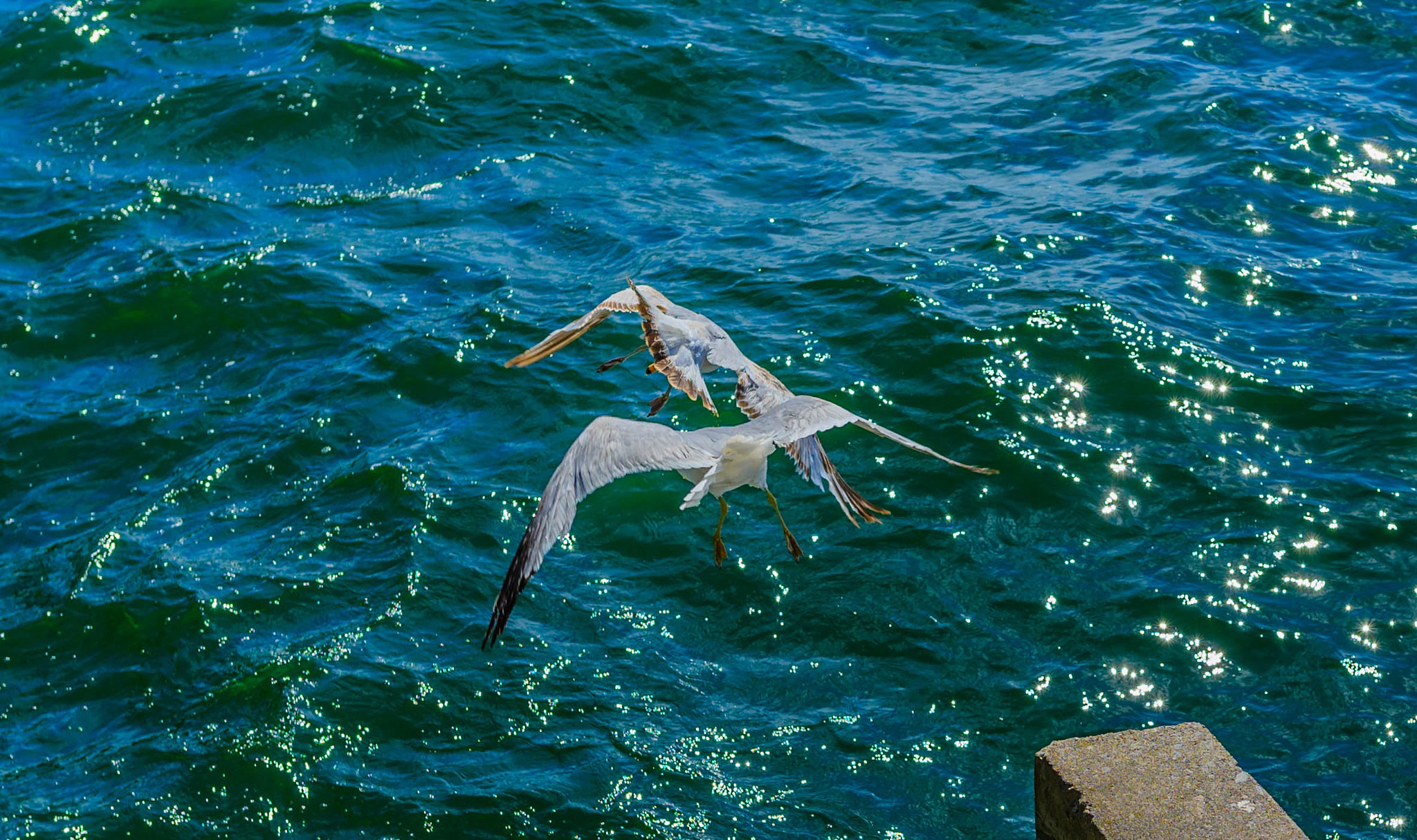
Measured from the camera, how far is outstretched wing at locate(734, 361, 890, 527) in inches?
290

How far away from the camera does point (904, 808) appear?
22.2 feet

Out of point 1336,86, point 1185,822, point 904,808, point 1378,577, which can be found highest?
point 1336,86

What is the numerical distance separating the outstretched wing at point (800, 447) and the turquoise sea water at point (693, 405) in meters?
0.90

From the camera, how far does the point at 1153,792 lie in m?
5.22

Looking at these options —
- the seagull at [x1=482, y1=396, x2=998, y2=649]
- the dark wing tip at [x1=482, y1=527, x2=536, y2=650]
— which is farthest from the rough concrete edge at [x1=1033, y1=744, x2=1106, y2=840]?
the dark wing tip at [x1=482, y1=527, x2=536, y2=650]

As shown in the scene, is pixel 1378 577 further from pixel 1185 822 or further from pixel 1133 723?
pixel 1185 822

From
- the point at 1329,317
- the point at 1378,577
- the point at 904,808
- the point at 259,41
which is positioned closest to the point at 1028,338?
the point at 1329,317

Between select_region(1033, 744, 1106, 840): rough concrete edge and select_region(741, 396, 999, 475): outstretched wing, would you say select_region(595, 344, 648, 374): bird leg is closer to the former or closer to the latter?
select_region(741, 396, 999, 475): outstretched wing

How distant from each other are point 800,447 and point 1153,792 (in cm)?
282

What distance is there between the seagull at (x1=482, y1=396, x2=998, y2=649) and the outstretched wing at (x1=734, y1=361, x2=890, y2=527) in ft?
2.38

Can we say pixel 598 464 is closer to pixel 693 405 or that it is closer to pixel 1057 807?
pixel 1057 807

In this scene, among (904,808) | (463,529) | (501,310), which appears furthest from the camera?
(501,310)

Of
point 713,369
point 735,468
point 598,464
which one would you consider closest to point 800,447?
point 713,369

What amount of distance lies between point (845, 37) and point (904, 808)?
983cm
